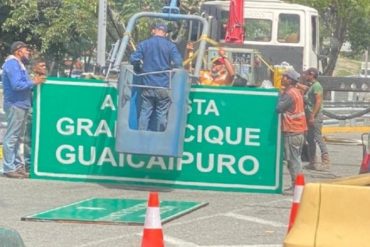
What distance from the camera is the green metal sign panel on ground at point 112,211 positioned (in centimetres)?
1097

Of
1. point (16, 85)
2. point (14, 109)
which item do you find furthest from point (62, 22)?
point (16, 85)

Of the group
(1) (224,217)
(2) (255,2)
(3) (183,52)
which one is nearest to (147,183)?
(1) (224,217)

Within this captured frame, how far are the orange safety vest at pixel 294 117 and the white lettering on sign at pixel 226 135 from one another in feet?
1.26

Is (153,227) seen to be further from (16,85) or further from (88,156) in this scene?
(16,85)

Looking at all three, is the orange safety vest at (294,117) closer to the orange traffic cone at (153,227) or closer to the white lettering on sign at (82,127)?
the white lettering on sign at (82,127)

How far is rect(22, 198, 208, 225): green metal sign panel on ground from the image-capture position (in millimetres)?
10969

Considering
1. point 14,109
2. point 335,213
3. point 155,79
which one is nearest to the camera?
point 335,213

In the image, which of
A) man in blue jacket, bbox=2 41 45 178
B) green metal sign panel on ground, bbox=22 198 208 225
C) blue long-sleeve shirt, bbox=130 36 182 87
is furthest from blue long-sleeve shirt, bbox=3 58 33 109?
green metal sign panel on ground, bbox=22 198 208 225

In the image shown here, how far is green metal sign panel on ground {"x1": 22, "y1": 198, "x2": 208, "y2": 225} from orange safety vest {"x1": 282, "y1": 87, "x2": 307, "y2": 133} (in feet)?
6.06

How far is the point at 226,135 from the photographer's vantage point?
13.6m

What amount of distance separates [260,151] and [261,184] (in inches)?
Answer: 16.5

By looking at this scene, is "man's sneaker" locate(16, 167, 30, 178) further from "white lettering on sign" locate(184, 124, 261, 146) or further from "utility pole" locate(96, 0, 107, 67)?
"utility pole" locate(96, 0, 107, 67)

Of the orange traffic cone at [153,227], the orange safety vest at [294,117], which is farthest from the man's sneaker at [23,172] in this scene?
the orange traffic cone at [153,227]

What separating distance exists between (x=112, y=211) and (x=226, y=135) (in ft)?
8.03
